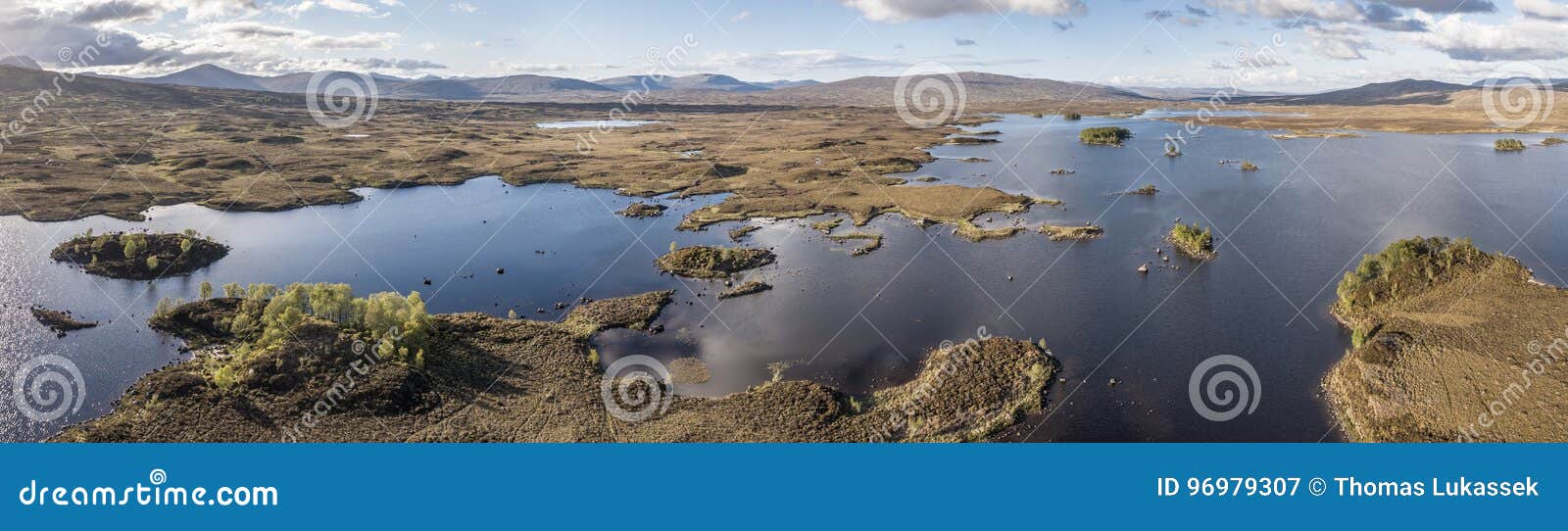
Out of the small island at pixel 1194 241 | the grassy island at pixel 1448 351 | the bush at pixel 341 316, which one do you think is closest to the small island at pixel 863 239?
the small island at pixel 1194 241

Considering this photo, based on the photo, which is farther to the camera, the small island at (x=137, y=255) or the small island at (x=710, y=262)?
the small island at (x=710, y=262)

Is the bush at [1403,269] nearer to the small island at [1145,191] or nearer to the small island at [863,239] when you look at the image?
the small island at [863,239]

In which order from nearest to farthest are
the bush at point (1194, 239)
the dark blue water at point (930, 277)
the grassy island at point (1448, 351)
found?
the grassy island at point (1448, 351) < the dark blue water at point (930, 277) < the bush at point (1194, 239)

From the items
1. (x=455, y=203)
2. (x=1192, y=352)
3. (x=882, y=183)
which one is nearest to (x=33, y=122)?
(x=455, y=203)

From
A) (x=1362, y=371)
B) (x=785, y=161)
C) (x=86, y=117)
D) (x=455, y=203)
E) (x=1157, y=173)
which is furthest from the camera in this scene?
(x=86, y=117)

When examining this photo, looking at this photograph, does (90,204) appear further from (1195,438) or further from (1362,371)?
(1362,371)

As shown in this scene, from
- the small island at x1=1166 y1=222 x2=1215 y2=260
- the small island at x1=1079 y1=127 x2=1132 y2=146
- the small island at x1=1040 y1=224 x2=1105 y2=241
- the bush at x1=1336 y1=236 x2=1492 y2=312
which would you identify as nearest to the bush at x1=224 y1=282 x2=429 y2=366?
the small island at x1=1040 y1=224 x2=1105 y2=241
